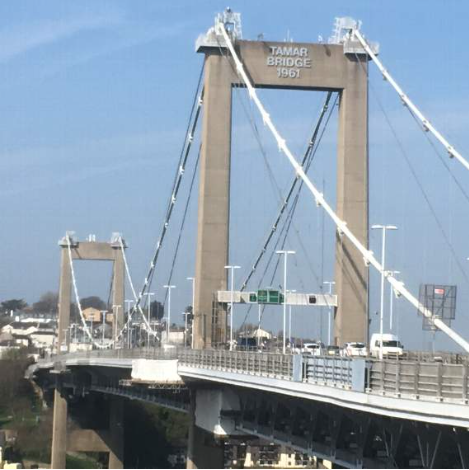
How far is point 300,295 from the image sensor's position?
2162 inches

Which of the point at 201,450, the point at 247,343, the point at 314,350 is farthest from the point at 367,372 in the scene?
the point at 247,343

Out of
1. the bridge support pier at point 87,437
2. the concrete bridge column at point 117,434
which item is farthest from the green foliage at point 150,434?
the concrete bridge column at point 117,434

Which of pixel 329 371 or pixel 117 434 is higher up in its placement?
pixel 329 371

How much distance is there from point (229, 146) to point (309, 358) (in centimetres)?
2247

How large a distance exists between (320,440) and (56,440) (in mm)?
80335

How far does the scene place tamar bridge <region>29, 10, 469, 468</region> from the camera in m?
25.2

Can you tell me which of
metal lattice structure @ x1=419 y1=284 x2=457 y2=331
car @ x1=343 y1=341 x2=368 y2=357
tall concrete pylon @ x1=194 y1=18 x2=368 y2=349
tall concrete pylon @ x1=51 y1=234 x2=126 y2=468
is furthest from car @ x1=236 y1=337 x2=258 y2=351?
tall concrete pylon @ x1=51 y1=234 x2=126 y2=468

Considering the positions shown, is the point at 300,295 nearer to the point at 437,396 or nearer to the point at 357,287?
the point at 357,287

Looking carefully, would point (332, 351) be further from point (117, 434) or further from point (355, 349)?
point (117, 434)

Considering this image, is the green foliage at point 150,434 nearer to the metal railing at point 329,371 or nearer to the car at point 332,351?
the car at point 332,351

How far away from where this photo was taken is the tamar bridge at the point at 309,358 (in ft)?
82.5

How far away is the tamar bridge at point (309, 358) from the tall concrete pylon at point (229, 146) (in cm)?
5

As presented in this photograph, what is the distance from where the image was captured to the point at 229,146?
54.8m

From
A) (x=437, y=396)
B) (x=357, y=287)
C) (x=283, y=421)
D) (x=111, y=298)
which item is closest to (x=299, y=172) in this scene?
(x=357, y=287)
